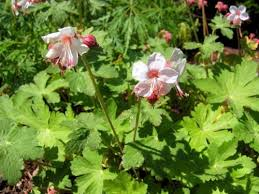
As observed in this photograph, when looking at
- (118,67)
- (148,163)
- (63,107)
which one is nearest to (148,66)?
(148,163)

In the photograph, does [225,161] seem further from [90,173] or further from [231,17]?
[231,17]

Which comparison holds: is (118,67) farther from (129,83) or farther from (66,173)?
(66,173)

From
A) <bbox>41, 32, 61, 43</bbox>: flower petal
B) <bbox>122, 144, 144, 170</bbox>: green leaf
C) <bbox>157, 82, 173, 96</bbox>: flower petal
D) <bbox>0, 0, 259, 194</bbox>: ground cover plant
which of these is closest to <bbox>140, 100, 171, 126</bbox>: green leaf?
<bbox>0, 0, 259, 194</bbox>: ground cover plant

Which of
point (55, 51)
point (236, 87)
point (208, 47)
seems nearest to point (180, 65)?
point (55, 51)

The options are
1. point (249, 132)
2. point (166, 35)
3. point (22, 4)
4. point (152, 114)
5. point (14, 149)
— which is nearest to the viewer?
point (14, 149)

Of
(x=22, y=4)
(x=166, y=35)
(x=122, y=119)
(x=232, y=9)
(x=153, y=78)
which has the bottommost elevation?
(x=122, y=119)

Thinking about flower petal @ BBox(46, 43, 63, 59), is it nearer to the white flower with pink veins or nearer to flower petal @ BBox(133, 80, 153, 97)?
the white flower with pink veins

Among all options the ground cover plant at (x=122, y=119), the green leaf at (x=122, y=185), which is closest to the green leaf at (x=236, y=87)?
the ground cover plant at (x=122, y=119)
